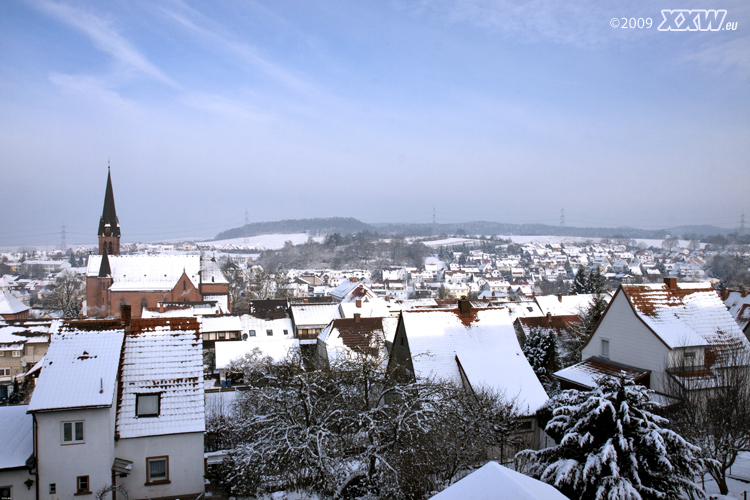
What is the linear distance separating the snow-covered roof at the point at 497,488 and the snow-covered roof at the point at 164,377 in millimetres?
10773

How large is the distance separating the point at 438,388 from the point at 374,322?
1858cm

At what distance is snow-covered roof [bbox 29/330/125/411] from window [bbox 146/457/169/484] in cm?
253

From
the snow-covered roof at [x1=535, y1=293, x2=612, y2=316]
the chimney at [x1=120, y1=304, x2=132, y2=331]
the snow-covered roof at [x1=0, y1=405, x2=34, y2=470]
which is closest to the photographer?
the snow-covered roof at [x1=0, y1=405, x2=34, y2=470]

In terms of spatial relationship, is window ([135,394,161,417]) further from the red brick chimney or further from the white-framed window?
the red brick chimney

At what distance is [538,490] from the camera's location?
27.4ft

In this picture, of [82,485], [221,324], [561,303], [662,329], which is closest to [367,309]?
[221,324]

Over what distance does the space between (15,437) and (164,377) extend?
4312 millimetres

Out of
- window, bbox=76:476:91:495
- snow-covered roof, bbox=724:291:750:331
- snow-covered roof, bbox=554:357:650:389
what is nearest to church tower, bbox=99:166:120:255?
window, bbox=76:476:91:495

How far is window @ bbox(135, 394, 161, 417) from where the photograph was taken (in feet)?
55.5

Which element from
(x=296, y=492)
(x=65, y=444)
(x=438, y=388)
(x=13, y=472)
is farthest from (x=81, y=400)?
(x=438, y=388)

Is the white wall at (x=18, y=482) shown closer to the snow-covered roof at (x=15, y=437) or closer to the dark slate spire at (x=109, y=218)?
the snow-covered roof at (x=15, y=437)

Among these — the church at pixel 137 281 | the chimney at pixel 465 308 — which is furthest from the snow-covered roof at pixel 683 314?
the church at pixel 137 281

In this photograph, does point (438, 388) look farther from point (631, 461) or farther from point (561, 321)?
point (561, 321)

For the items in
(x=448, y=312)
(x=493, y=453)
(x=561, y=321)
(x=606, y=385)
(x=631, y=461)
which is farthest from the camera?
(x=561, y=321)
